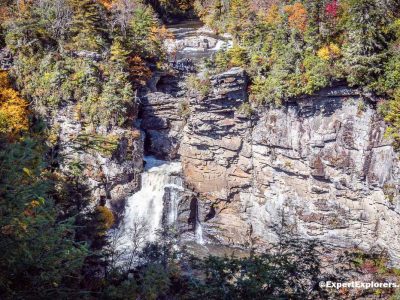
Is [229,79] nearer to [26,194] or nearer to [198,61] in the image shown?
[198,61]

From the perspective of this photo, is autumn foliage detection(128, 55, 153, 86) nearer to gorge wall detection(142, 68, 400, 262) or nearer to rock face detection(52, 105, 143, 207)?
gorge wall detection(142, 68, 400, 262)

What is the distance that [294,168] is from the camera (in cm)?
2156

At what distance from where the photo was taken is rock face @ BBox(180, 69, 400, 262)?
1942cm

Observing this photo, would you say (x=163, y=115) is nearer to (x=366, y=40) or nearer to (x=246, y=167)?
(x=246, y=167)

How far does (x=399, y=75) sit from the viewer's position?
58.1ft

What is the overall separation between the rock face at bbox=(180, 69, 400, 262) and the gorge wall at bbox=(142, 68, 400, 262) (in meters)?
0.05

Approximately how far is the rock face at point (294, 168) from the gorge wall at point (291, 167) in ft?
0.17

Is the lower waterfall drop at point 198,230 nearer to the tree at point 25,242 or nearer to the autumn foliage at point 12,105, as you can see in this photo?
the autumn foliage at point 12,105

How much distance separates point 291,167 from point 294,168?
177 mm

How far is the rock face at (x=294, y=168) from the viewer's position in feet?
63.7

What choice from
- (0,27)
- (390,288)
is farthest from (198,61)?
(390,288)

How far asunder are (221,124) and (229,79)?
9.15ft

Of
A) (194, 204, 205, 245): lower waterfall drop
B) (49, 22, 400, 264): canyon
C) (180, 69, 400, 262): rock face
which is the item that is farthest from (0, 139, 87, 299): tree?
(194, 204, 205, 245): lower waterfall drop

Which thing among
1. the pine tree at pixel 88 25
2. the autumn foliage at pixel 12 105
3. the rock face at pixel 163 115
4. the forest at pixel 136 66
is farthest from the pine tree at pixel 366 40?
the autumn foliage at pixel 12 105
